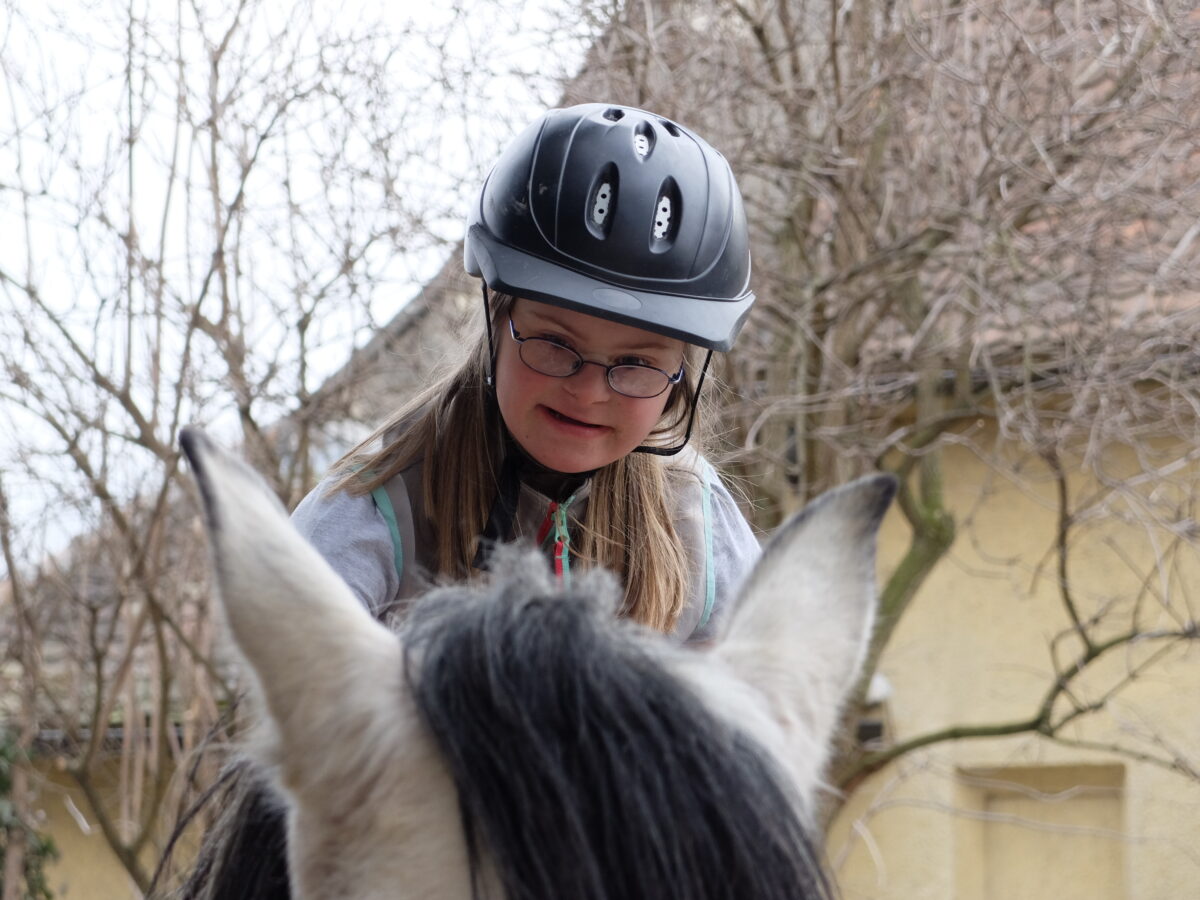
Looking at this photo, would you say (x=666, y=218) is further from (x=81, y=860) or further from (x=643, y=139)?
(x=81, y=860)

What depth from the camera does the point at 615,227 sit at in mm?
1812

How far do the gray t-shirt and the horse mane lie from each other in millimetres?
502

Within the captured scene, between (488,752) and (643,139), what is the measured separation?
1.18 metres

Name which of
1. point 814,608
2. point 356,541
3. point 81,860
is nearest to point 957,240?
point 356,541

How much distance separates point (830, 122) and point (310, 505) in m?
3.94

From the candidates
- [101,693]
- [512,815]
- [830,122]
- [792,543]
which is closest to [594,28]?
[830,122]

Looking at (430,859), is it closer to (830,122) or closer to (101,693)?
(830,122)

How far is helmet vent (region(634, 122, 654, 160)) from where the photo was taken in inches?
74.3

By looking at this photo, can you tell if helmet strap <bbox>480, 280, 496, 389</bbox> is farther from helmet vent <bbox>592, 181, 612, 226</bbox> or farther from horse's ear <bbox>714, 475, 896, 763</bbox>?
horse's ear <bbox>714, 475, 896, 763</bbox>

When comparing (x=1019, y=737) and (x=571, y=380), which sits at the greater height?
(x=571, y=380)

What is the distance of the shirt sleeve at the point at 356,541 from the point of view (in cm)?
176

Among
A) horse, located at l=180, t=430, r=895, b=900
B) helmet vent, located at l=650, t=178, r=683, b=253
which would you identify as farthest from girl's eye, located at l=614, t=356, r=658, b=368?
horse, located at l=180, t=430, r=895, b=900

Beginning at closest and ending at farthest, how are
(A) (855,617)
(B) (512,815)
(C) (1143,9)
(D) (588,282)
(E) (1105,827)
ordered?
1. (B) (512,815)
2. (A) (855,617)
3. (D) (588,282)
4. (C) (1143,9)
5. (E) (1105,827)

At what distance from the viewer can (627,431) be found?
6.14ft
